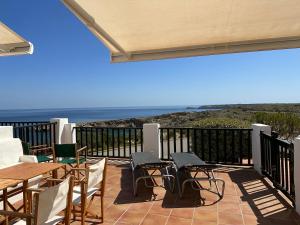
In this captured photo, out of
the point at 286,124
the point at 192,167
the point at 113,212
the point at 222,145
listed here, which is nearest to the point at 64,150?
the point at 113,212

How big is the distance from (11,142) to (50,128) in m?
3.28

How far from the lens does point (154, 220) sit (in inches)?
146

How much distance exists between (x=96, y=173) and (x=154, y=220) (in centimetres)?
104

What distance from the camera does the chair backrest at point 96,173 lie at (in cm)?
318

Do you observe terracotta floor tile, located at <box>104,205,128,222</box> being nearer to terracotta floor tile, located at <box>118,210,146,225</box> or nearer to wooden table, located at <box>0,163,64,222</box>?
terracotta floor tile, located at <box>118,210,146,225</box>

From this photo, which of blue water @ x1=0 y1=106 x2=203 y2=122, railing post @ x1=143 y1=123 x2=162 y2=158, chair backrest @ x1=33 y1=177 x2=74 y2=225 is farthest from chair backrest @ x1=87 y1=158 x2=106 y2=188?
blue water @ x1=0 y1=106 x2=203 y2=122

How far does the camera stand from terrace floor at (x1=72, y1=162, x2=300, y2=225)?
3682 mm

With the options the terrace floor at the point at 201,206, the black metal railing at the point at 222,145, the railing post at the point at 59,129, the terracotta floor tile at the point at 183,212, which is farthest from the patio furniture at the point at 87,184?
the railing post at the point at 59,129

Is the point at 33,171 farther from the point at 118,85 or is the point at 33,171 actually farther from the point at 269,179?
the point at 118,85

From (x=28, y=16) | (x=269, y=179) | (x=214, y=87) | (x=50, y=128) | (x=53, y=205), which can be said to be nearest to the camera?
(x=53, y=205)

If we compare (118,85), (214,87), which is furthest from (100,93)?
(214,87)

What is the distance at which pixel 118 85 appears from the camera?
2222 inches

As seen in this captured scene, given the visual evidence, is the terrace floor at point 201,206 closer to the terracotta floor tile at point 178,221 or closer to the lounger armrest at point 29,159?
the terracotta floor tile at point 178,221

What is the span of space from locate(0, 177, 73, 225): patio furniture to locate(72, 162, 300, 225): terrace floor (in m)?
1.29
